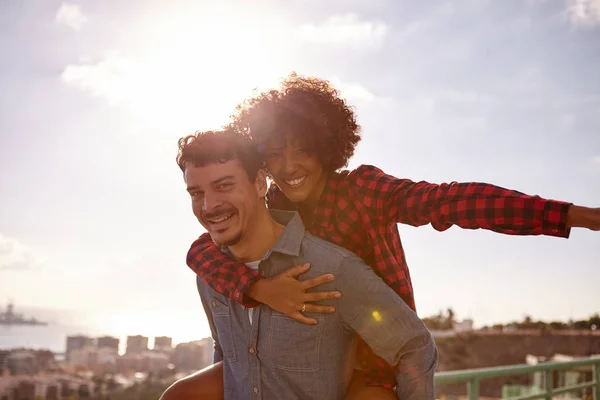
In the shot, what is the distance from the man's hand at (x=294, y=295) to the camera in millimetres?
1987

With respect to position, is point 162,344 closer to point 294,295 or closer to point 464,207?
point 294,295

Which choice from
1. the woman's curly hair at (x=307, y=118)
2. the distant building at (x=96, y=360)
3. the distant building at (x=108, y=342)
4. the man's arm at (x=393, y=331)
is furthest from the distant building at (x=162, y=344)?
the man's arm at (x=393, y=331)

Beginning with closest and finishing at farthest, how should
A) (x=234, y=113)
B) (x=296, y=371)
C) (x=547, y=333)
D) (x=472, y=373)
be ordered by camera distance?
1. (x=296, y=371)
2. (x=234, y=113)
3. (x=472, y=373)
4. (x=547, y=333)

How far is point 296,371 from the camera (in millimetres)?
1989

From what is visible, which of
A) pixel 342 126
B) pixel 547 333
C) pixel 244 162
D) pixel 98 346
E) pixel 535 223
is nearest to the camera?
pixel 535 223

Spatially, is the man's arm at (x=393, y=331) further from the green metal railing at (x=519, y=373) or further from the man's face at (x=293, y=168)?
the green metal railing at (x=519, y=373)

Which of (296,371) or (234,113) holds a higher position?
(234,113)

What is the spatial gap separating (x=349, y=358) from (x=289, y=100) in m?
1.25

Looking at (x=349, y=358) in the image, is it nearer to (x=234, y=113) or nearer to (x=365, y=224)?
(x=365, y=224)

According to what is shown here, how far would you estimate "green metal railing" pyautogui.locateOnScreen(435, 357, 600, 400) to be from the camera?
4045mm

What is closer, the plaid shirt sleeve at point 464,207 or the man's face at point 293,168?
the plaid shirt sleeve at point 464,207

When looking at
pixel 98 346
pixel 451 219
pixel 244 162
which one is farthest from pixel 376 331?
pixel 98 346

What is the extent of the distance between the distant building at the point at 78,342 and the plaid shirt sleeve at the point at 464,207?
95.9m

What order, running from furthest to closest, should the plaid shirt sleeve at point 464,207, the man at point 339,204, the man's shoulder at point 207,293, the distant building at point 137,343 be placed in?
1. the distant building at point 137,343
2. the man's shoulder at point 207,293
3. the man at point 339,204
4. the plaid shirt sleeve at point 464,207
